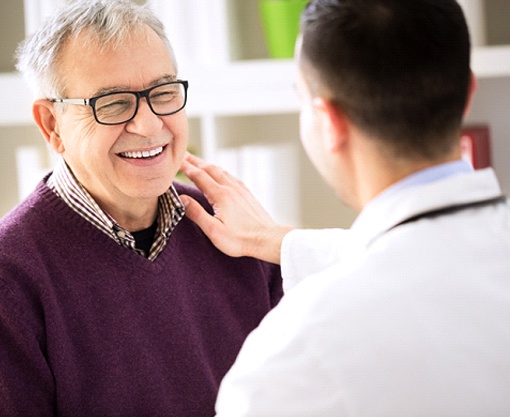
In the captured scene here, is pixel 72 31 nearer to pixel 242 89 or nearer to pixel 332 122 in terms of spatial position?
pixel 332 122

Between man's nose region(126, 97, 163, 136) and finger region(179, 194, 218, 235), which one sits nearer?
man's nose region(126, 97, 163, 136)

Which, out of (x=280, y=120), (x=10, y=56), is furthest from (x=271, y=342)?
(x=10, y=56)

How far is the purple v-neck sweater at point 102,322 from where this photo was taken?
1596 millimetres

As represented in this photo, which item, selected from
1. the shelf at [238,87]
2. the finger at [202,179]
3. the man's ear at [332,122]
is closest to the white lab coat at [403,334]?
the man's ear at [332,122]

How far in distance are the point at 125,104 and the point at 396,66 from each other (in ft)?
2.38

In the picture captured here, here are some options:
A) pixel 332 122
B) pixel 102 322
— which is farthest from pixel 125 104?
pixel 332 122

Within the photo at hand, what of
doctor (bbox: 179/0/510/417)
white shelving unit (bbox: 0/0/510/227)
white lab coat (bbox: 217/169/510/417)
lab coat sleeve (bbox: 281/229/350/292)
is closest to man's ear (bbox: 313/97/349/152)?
doctor (bbox: 179/0/510/417)

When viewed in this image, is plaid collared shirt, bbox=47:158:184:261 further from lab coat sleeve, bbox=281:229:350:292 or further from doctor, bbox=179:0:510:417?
doctor, bbox=179:0:510:417

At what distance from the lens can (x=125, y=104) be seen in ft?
5.55

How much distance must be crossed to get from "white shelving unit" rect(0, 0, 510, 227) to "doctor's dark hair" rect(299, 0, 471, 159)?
5.02 feet

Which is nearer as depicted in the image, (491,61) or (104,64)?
(104,64)

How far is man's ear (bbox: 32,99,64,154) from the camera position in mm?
1738

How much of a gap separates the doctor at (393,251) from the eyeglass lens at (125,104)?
54cm

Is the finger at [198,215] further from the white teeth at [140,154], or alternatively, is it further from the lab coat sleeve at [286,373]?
the lab coat sleeve at [286,373]
